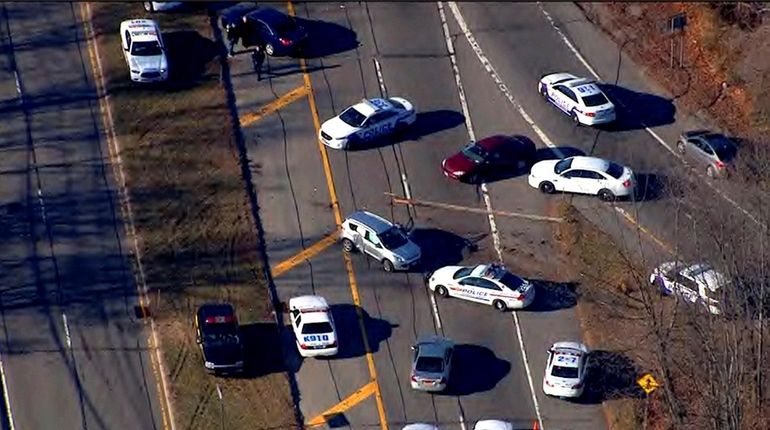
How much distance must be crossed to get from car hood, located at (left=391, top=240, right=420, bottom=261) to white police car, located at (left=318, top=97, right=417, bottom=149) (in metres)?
7.03

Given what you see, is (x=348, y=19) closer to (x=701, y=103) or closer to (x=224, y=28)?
(x=224, y=28)

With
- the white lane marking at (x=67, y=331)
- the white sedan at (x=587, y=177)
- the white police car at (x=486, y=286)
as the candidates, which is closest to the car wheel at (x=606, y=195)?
the white sedan at (x=587, y=177)

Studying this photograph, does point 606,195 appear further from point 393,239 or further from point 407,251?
point 393,239

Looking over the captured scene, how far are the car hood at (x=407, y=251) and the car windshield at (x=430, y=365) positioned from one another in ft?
19.0

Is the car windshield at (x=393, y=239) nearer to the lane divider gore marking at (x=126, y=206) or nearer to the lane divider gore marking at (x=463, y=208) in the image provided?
the lane divider gore marking at (x=463, y=208)

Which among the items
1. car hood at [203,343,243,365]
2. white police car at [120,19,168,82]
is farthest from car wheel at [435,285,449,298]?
white police car at [120,19,168,82]

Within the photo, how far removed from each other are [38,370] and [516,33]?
27575 mm

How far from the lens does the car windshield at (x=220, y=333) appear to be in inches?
2778

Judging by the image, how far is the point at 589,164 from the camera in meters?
77.8

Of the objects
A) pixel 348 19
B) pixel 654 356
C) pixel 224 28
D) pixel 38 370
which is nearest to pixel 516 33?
pixel 348 19

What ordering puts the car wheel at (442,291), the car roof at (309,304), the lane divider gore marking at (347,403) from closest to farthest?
the lane divider gore marking at (347,403) → the car roof at (309,304) → the car wheel at (442,291)

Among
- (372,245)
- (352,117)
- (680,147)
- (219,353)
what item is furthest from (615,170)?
(219,353)

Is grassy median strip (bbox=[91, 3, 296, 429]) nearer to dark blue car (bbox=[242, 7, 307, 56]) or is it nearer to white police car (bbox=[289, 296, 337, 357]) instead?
white police car (bbox=[289, 296, 337, 357])

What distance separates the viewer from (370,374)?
233 feet
